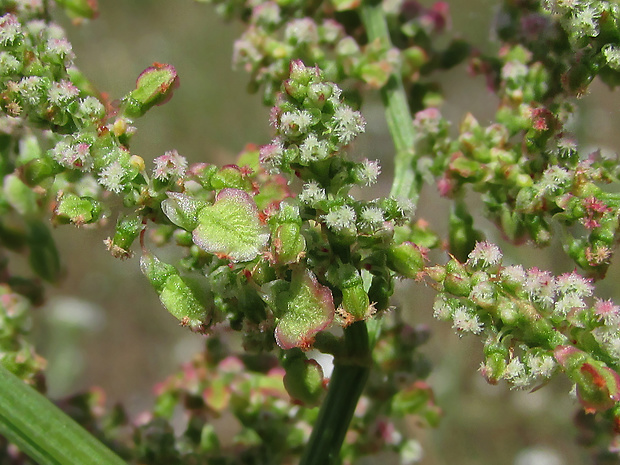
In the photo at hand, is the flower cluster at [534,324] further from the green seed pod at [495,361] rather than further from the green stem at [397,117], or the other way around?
the green stem at [397,117]

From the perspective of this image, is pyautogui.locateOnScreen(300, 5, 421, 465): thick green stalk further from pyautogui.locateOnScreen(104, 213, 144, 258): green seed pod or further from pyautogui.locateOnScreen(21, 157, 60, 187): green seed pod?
pyautogui.locateOnScreen(21, 157, 60, 187): green seed pod

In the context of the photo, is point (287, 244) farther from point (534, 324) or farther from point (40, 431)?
A: point (40, 431)

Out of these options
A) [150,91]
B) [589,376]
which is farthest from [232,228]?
[589,376]

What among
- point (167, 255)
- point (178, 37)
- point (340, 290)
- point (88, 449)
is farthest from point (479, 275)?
point (178, 37)

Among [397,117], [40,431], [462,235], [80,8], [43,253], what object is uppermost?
[397,117]

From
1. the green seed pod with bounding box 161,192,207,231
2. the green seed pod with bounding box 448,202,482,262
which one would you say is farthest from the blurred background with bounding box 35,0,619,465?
the green seed pod with bounding box 161,192,207,231

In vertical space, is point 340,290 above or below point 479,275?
below

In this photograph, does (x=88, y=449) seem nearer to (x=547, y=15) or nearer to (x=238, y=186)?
(x=238, y=186)
